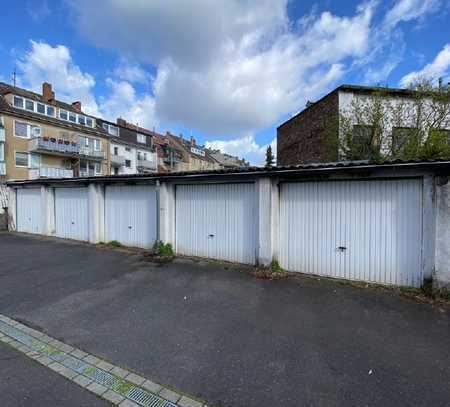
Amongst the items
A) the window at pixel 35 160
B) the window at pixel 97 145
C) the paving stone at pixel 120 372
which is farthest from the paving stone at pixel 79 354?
the window at pixel 97 145

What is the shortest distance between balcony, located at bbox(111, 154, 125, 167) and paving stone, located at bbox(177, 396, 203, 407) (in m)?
32.1

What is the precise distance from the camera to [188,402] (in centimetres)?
245

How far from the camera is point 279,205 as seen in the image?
6637mm

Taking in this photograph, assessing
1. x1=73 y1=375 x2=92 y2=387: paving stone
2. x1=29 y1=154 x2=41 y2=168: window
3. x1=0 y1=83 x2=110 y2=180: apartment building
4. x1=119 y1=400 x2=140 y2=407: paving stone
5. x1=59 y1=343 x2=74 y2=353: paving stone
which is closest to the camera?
x1=119 y1=400 x2=140 y2=407: paving stone

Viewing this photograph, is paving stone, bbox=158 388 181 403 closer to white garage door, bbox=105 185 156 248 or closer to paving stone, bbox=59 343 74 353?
paving stone, bbox=59 343 74 353

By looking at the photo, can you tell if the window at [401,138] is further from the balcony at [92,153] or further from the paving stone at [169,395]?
the balcony at [92,153]

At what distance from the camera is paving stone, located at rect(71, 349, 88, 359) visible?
3.17m

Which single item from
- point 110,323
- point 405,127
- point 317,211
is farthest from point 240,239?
point 405,127

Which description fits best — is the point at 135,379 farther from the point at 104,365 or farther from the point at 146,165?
the point at 146,165

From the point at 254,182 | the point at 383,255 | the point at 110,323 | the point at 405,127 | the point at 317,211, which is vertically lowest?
the point at 110,323

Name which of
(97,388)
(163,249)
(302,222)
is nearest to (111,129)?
(163,249)

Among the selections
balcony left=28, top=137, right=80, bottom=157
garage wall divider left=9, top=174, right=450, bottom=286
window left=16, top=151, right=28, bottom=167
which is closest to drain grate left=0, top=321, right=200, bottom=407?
garage wall divider left=9, top=174, right=450, bottom=286

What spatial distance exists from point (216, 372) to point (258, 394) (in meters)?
0.55

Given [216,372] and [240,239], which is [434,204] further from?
[216,372]
